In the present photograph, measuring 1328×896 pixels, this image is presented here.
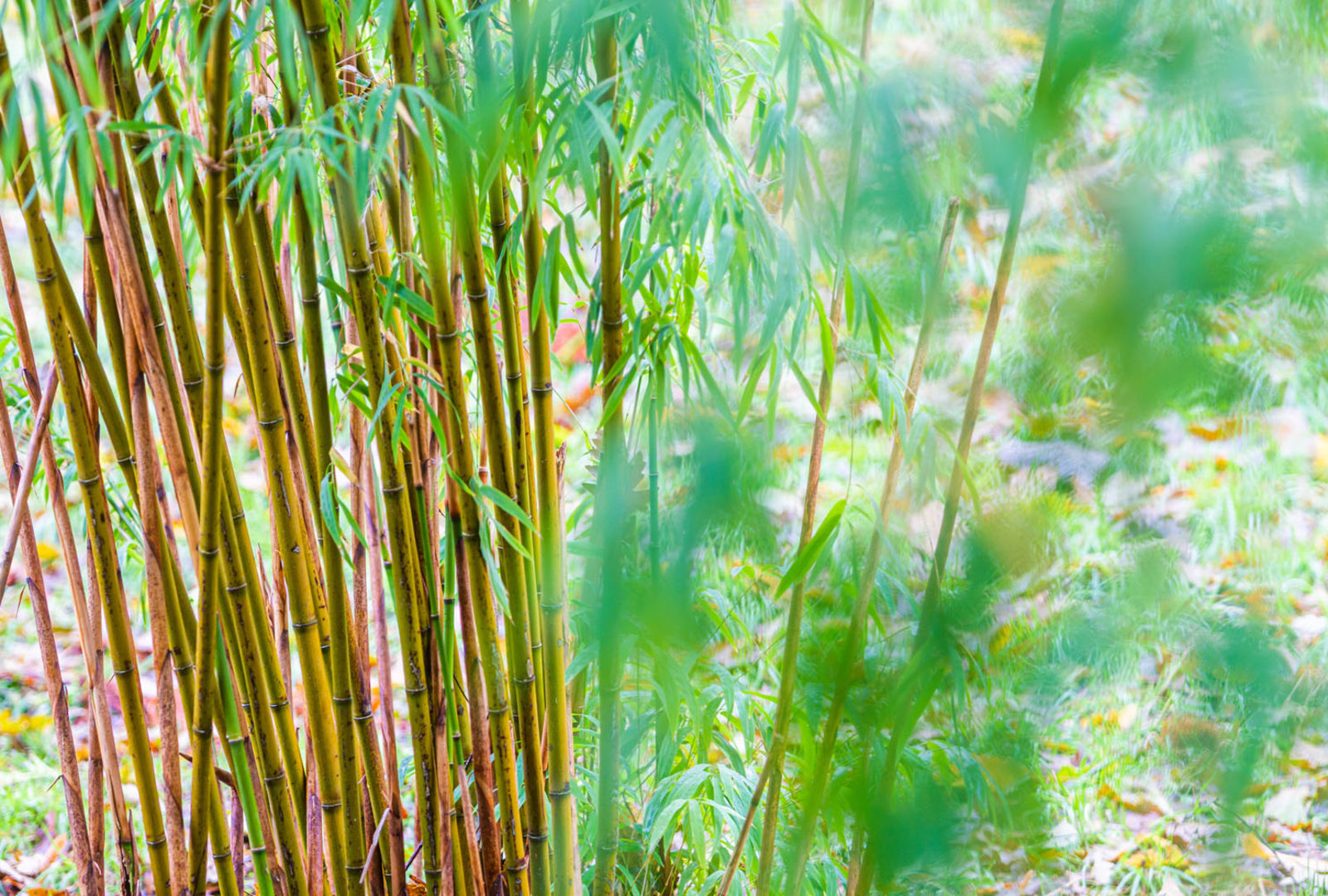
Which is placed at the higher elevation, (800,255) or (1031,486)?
(800,255)

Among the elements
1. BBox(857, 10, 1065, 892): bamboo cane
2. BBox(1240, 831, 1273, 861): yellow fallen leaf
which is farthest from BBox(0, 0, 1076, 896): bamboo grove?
BBox(1240, 831, 1273, 861): yellow fallen leaf

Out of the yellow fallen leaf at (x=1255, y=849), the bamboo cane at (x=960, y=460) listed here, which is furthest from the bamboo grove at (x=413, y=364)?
the yellow fallen leaf at (x=1255, y=849)

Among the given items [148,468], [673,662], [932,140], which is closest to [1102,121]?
[932,140]

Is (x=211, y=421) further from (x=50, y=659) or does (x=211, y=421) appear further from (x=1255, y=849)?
(x=1255, y=849)

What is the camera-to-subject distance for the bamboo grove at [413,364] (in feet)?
2.03

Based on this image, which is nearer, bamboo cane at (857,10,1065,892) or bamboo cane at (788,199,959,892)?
bamboo cane at (857,10,1065,892)

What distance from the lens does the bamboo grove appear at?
2.03ft

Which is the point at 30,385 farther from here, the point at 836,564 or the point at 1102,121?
the point at 1102,121

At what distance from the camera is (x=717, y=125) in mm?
683

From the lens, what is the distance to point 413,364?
2.81 ft

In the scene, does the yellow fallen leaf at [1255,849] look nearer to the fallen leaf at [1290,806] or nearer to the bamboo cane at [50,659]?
the fallen leaf at [1290,806]

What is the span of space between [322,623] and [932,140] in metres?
0.72

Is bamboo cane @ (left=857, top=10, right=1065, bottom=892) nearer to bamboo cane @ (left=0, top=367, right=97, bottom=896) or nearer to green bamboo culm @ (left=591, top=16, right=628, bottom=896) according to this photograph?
green bamboo culm @ (left=591, top=16, right=628, bottom=896)

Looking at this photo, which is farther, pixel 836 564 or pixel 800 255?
pixel 836 564
